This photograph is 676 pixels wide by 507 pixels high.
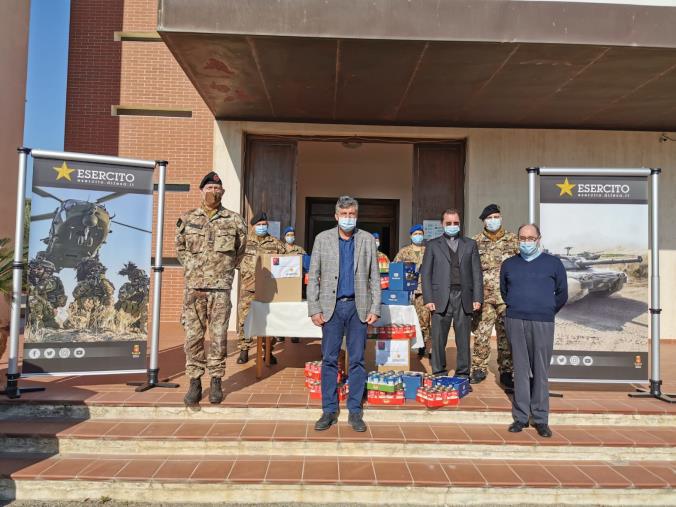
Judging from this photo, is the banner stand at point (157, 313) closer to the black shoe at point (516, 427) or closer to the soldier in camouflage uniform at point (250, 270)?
the soldier in camouflage uniform at point (250, 270)

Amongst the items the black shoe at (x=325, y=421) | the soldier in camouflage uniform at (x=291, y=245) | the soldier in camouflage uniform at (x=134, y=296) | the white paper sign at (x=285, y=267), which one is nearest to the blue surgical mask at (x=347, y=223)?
the white paper sign at (x=285, y=267)

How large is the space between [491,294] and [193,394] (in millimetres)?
3362

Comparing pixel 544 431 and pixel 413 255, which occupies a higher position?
pixel 413 255

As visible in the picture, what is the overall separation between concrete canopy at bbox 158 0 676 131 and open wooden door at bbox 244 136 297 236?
138cm

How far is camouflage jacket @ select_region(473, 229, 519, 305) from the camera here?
16.4ft

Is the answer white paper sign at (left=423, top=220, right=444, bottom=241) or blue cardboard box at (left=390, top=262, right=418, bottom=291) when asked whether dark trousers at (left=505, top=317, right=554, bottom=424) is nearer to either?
blue cardboard box at (left=390, top=262, right=418, bottom=291)

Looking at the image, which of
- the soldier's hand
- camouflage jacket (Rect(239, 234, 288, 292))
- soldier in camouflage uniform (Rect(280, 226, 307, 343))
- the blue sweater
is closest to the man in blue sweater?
the blue sweater

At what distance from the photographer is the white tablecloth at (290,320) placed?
461 cm

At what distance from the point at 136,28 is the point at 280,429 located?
8.46 m

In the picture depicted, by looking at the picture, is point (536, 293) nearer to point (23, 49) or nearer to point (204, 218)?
point (204, 218)

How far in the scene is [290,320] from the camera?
464 centimetres

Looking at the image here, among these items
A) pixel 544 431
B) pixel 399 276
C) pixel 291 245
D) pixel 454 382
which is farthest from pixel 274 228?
pixel 544 431

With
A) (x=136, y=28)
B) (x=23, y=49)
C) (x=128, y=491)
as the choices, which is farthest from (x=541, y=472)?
(x=23, y=49)

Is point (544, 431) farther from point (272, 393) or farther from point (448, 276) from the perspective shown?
point (272, 393)
